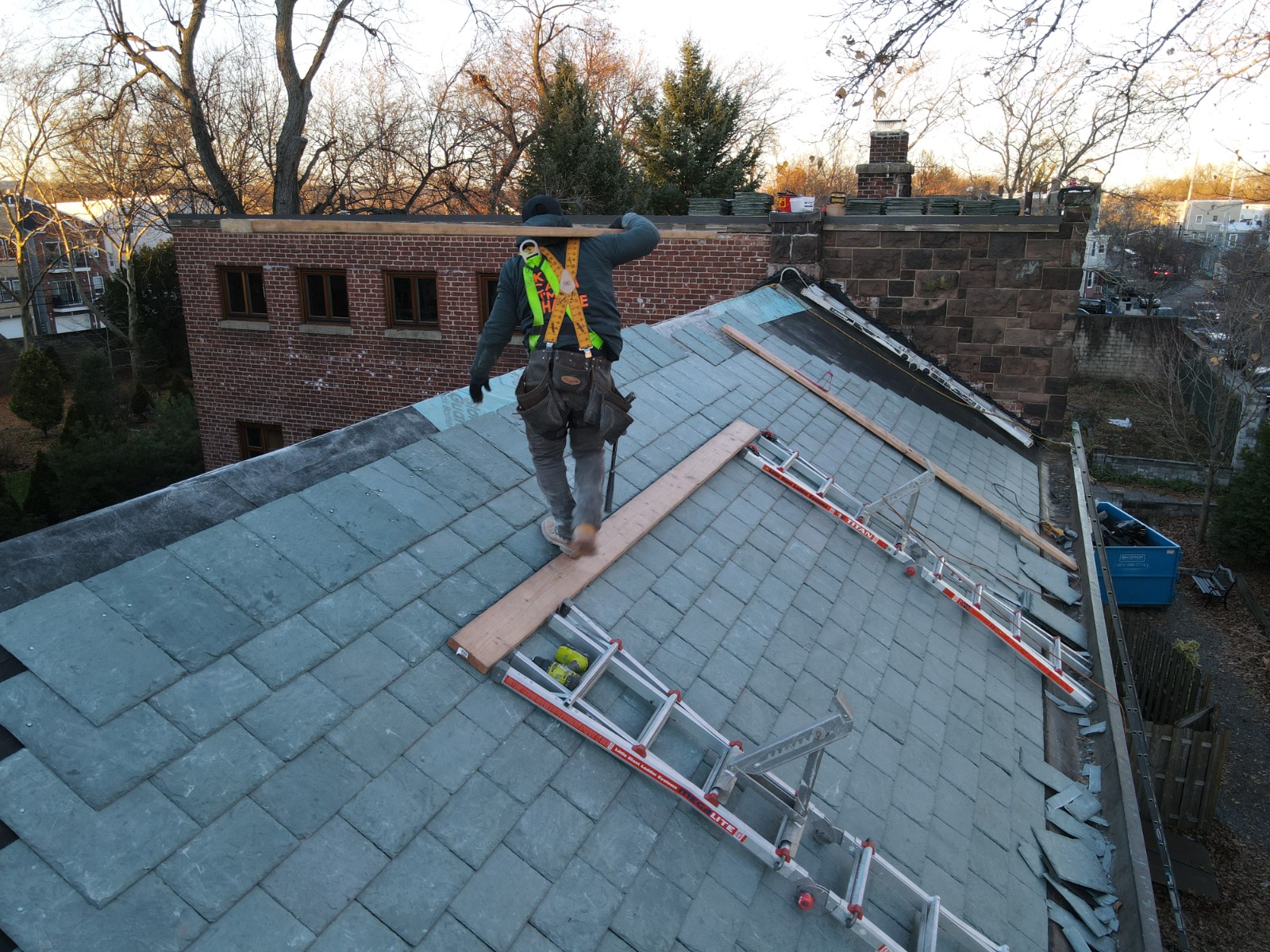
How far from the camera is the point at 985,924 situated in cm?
369

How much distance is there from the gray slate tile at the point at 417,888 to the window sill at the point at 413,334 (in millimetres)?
13980

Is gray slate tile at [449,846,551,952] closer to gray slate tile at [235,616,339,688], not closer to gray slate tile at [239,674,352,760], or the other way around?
gray slate tile at [239,674,352,760]

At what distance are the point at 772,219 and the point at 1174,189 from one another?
33742 mm

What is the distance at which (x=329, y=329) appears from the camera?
54.4ft

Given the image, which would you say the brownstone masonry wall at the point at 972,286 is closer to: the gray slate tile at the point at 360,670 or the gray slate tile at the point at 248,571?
the gray slate tile at the point at 248,571

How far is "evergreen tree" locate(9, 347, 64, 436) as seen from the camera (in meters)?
25.6

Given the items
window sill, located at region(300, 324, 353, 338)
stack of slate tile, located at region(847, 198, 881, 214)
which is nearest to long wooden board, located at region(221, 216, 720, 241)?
window sill, located at region(300, 324, 353, 338)

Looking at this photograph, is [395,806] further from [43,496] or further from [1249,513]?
[1249,513]

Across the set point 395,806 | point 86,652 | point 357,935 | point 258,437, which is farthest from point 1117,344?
point 86,652

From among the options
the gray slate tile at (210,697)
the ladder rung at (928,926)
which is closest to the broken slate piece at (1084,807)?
the ladder rung at (928,926)

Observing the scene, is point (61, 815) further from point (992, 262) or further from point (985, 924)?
point (992, 262)

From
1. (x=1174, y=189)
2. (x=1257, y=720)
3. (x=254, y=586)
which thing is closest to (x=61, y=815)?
(x=254, y=586)

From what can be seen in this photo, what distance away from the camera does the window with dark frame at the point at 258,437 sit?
58.7 ft

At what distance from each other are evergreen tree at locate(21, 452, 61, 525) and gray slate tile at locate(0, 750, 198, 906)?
62.0ft
